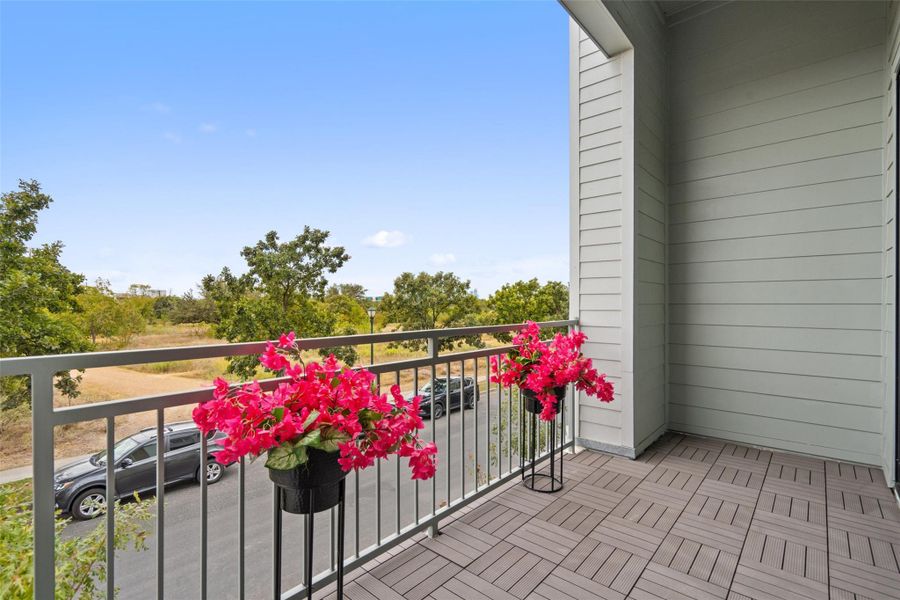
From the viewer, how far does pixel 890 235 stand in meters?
2.51

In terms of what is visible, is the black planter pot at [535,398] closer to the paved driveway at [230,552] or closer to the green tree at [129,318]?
the paved driveway at [230,552]

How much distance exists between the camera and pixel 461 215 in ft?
83.6

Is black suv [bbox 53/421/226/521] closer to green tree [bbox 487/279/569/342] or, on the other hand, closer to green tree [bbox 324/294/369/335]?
green tree [bbox 487/279/569/342]

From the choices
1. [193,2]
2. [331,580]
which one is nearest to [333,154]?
[193,2]

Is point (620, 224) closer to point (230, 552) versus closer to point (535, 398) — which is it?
point (535, 398)

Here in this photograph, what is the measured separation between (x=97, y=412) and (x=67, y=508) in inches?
66.9

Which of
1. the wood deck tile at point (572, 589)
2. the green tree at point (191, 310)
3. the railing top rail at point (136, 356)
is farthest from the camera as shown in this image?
the green tree at point (191, 310)

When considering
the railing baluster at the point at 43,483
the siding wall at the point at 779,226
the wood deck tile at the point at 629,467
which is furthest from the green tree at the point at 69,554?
the siding wall at the point at 779,226

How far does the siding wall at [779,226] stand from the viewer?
111 inches

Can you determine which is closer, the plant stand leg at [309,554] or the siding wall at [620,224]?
the plant stand leg at [309,554]

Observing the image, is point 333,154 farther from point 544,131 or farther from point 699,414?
point 699,414

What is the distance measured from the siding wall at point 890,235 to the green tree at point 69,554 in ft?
12.1

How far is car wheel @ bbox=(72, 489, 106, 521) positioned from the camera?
5.83 feet

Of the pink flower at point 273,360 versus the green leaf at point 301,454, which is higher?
the pink flower at point 273,360
